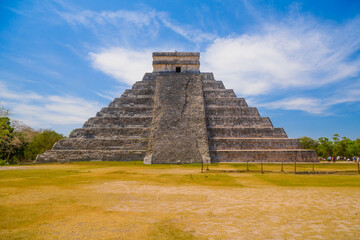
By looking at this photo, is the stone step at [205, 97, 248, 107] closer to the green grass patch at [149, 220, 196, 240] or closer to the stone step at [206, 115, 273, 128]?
the stone step at [206, 115, 273, 128]

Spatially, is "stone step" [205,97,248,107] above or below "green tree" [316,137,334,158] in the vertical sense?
above

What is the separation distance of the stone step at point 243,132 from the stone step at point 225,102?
133 inches

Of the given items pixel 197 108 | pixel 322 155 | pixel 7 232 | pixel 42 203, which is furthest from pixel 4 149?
pixel 322 155

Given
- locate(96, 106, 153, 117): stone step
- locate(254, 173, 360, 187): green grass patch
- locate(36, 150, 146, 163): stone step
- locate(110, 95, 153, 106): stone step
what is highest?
locate(110, 95, 153, 106): stone step

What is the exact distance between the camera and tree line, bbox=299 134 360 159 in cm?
3588

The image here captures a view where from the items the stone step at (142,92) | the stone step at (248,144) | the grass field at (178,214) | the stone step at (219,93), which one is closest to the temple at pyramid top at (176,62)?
the stone step at (142,92)

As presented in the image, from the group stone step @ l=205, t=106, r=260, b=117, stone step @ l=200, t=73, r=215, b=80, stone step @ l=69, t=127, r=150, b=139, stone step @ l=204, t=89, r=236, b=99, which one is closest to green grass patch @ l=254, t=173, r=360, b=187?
stone step @ l=205, t=106, r=260, b=117

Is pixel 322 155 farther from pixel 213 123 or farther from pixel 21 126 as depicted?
pixel 21 126

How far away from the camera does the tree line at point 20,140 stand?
→ 24.8 metres

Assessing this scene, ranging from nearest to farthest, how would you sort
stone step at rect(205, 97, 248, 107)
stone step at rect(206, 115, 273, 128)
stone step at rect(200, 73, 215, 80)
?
stone step at rect(206, 115, 273, 128) → stone step at rect(205, 97, 248, 107) → stone step at rect(200, 73, 215, 80)

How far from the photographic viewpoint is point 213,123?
19.6 m

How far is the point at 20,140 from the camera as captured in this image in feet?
90.3

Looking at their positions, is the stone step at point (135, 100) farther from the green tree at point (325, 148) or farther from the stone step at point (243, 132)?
the green tree at point (325, 148)

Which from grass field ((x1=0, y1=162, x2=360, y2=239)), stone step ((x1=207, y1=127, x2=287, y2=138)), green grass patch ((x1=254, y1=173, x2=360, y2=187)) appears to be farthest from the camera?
stone step ((x1=207, y1=127, x2=287, y2=138))
